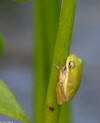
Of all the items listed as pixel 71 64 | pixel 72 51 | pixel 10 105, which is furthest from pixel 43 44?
pixel 72 51

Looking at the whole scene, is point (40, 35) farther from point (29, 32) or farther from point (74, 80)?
point (29, 32)

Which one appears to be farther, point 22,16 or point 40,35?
point 22,16

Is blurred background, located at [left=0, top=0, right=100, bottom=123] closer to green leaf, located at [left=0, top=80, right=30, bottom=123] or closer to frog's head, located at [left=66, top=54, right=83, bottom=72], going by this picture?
frog's head, located at [left=66, top=54, right=83, bottom=72]

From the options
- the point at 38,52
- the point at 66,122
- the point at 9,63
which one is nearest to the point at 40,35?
the point at 38,52

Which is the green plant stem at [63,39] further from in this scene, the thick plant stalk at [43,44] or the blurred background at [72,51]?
the blurred background at [72,51]

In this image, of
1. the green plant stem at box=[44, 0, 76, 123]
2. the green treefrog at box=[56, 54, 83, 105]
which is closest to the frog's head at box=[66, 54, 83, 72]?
the green treefrog at box=[56, 54, 83, 105]
